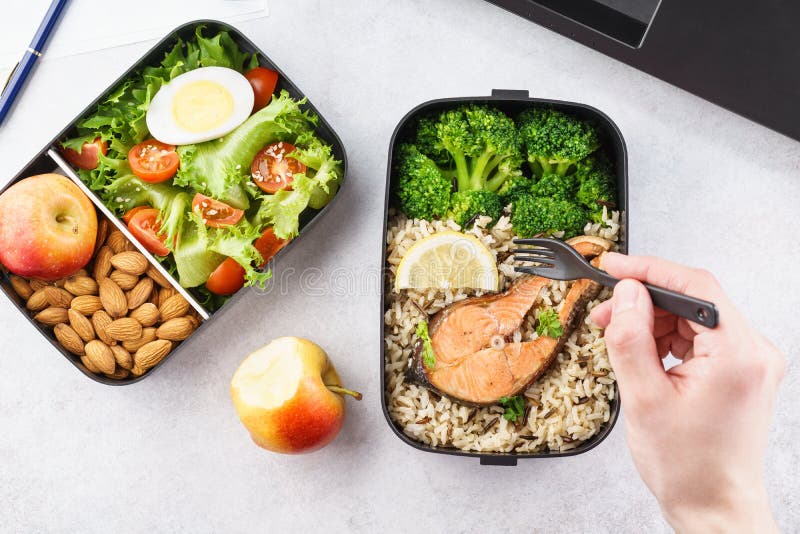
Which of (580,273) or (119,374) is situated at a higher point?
(580,273)

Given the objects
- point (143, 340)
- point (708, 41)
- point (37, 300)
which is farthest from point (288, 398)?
point (708, 41)

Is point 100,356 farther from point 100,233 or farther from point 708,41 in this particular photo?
point 708,41

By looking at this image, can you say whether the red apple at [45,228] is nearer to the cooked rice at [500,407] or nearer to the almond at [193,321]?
the almond at [193,321]

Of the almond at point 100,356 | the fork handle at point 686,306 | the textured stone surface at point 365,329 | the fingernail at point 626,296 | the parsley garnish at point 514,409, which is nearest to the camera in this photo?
the fork handle at point 686,306

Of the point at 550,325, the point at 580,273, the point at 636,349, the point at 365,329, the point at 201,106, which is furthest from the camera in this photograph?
the point at 365,329

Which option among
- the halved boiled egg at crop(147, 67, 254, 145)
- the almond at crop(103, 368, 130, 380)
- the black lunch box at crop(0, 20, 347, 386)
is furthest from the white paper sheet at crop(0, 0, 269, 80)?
the almond at crop(103, 368, 130, 380)

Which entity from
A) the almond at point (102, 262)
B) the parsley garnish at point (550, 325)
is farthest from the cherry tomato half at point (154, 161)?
the parsley garnish at point (550, 325)
